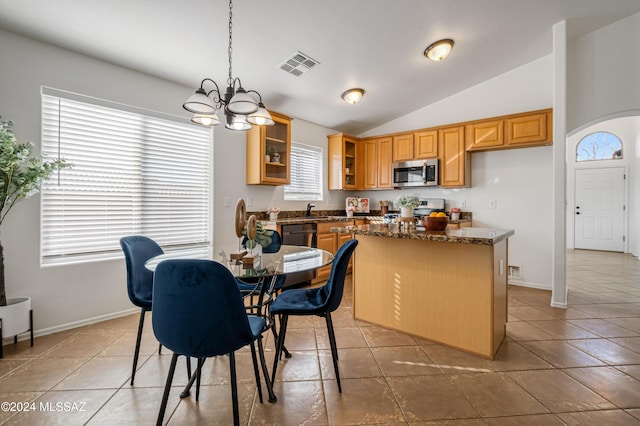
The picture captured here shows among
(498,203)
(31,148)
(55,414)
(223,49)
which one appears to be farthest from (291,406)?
(498,203)

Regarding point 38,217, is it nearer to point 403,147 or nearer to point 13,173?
point 13,173

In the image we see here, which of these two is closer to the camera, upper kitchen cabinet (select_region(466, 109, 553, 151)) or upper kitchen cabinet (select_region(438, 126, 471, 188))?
upper kitchen cabinet (select_region(466, 109, 553, 151))

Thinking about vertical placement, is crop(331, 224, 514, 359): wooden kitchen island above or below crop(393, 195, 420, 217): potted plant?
below

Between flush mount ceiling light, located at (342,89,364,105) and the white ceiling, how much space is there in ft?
0.33

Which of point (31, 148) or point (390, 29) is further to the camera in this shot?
point (390, 29)

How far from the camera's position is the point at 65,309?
2.67 m

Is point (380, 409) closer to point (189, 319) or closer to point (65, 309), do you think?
point (189, 319)

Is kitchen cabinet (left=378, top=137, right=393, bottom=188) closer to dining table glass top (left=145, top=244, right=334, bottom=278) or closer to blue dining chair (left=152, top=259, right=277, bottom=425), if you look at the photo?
dining table glass top (left=145, top=244, right=334, bottom=278)

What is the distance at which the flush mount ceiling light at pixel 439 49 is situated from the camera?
10.8ft

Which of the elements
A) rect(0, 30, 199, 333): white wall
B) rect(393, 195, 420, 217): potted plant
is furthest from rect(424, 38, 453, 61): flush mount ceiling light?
rect(0, 30, 199, 333): white wall

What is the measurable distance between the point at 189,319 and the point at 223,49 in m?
2.63

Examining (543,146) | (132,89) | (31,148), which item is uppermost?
(132,89)

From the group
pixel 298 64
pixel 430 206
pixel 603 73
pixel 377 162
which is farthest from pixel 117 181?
pixel 603 73

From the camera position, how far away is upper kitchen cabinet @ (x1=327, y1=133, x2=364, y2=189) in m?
5.20
